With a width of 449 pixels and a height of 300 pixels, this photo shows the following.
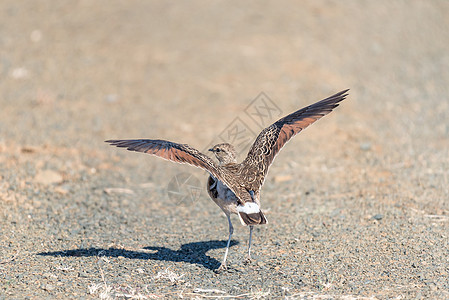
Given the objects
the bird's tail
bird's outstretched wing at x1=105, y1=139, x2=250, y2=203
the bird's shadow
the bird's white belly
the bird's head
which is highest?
the bird's head

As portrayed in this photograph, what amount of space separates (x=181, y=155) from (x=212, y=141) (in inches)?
188

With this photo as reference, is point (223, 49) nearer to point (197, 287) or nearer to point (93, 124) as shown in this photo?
point (93, 124)

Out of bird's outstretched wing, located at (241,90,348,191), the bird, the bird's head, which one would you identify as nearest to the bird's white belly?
the bird

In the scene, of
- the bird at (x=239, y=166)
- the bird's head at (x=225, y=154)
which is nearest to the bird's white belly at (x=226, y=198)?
the bird at (x=239, y=166)

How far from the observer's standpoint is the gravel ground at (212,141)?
20.8 feet

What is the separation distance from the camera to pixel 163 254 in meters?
7.02

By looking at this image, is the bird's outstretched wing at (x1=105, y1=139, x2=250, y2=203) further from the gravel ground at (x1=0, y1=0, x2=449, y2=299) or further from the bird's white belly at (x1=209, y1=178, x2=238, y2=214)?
the gravel ground at (x1=0, y1=0, x2=449, y2=299)

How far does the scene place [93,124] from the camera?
1183 cm

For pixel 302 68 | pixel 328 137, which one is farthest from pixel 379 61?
pixel 328 137

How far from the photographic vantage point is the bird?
6.19 metres

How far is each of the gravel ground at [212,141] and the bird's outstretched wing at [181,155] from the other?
1001 mm

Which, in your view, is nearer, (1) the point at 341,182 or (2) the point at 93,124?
(1) the point at 341,182

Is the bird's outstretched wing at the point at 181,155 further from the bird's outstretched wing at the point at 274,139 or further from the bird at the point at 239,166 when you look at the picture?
the bird's outstretched wing at the point at 274,139

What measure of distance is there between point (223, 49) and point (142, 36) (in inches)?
92.1
